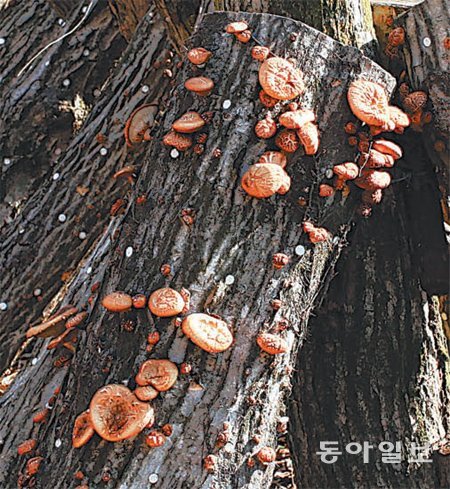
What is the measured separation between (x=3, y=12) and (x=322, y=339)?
2.95m

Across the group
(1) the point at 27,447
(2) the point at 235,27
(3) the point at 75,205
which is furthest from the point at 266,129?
(3) the point at 75,205

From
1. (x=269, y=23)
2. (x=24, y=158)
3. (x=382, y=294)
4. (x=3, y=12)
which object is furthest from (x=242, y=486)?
(x=3, y=12)

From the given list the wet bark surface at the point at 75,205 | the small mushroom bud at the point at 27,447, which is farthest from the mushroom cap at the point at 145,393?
the wet bark surface at the point at 75,205

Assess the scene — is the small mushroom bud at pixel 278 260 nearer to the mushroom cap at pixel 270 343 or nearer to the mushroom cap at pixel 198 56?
the mushroom cap at pixel 270 343

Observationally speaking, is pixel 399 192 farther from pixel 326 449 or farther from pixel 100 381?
pixel 100 381

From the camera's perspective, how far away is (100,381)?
2031mm

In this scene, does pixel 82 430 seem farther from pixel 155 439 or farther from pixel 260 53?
pixel 260 53

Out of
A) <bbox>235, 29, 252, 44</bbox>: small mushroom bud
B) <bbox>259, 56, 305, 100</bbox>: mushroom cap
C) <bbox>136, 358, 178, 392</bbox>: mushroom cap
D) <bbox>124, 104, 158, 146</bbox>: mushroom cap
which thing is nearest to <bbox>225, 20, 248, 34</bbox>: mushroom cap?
<bbox>235, 29, 252, 44</bbox>: small mushroom bud

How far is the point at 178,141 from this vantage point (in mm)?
2152

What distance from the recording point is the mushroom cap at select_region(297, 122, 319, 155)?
82.2 inches

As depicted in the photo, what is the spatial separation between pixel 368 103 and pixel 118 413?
1.05 m

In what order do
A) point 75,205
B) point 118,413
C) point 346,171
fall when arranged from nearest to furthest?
point 118,413
point 346,171
point 75,205

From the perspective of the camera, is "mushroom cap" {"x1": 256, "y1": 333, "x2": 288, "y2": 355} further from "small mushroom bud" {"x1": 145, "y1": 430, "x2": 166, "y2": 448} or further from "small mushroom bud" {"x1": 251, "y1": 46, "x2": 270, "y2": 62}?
"small mushroom bud" {"x1": 251, "y1": 46, "x2": 270, "y2": 62}

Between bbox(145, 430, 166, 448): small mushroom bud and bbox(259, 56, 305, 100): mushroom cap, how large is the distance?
91cm
